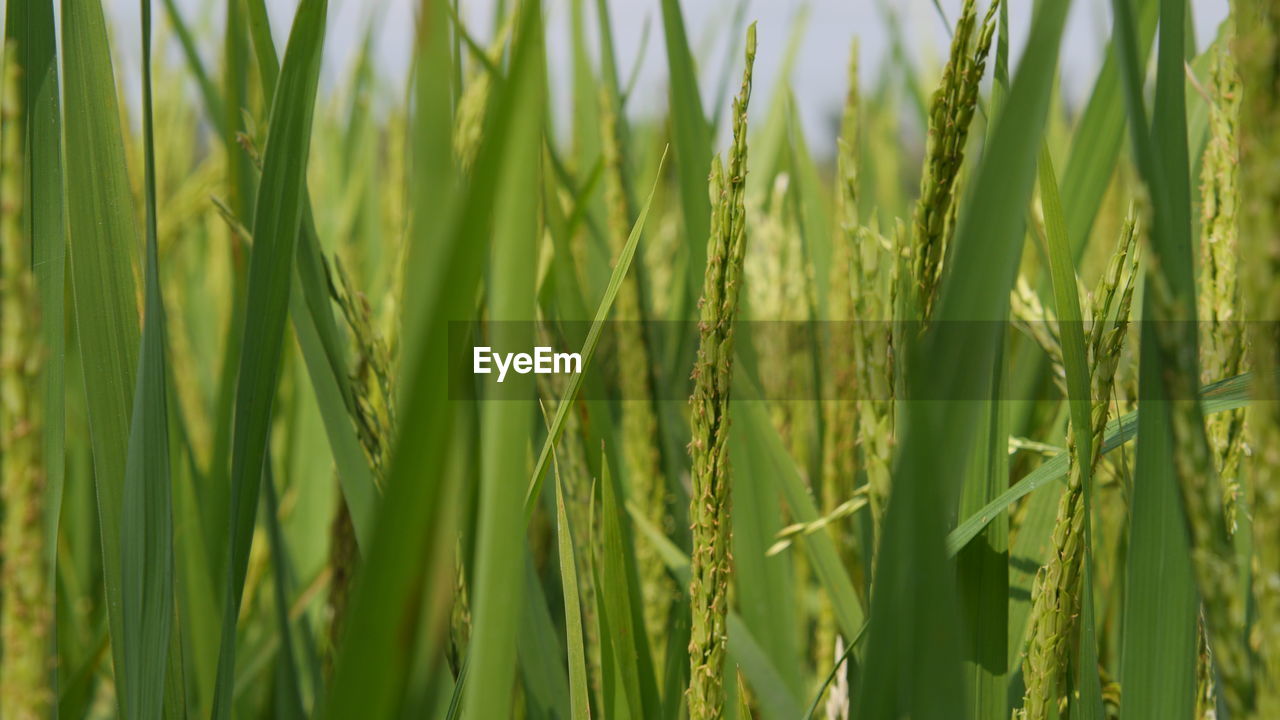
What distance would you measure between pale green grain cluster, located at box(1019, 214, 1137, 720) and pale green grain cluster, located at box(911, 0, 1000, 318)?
6 centimetres

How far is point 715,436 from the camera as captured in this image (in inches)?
12.2

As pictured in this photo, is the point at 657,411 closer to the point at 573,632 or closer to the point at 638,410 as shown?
the point at 638,410

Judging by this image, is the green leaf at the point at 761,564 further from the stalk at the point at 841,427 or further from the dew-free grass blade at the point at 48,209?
the dew-free grass blade at the point at 48,209

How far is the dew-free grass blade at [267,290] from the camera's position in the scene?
1.09 feet

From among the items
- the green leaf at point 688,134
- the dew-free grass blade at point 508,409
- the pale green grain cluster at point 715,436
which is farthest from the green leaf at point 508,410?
the green leaf at point 688,134

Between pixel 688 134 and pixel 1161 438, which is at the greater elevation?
pixel 688 134

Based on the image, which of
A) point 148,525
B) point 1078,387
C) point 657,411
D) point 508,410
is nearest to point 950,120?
point 1078,387

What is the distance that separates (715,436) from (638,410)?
331 mm

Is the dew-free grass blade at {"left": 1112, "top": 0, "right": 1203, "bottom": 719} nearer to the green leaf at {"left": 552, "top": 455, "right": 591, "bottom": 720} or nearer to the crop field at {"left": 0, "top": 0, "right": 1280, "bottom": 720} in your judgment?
the crop field at {"left": 0, "top": 0, "right": 1280, "bottom": 720}

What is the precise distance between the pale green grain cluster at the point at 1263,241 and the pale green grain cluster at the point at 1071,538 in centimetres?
11

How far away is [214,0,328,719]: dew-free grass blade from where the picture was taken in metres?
0.33

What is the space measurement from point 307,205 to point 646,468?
11.9 inches

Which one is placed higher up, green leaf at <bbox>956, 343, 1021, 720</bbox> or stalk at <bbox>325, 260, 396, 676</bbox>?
stalk at <bbox>325, 260, 396, 676</bbox>

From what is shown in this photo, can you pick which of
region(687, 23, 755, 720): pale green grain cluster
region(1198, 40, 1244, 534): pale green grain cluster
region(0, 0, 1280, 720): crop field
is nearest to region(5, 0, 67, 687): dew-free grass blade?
region(0, 0, 1280, 720): crop field
